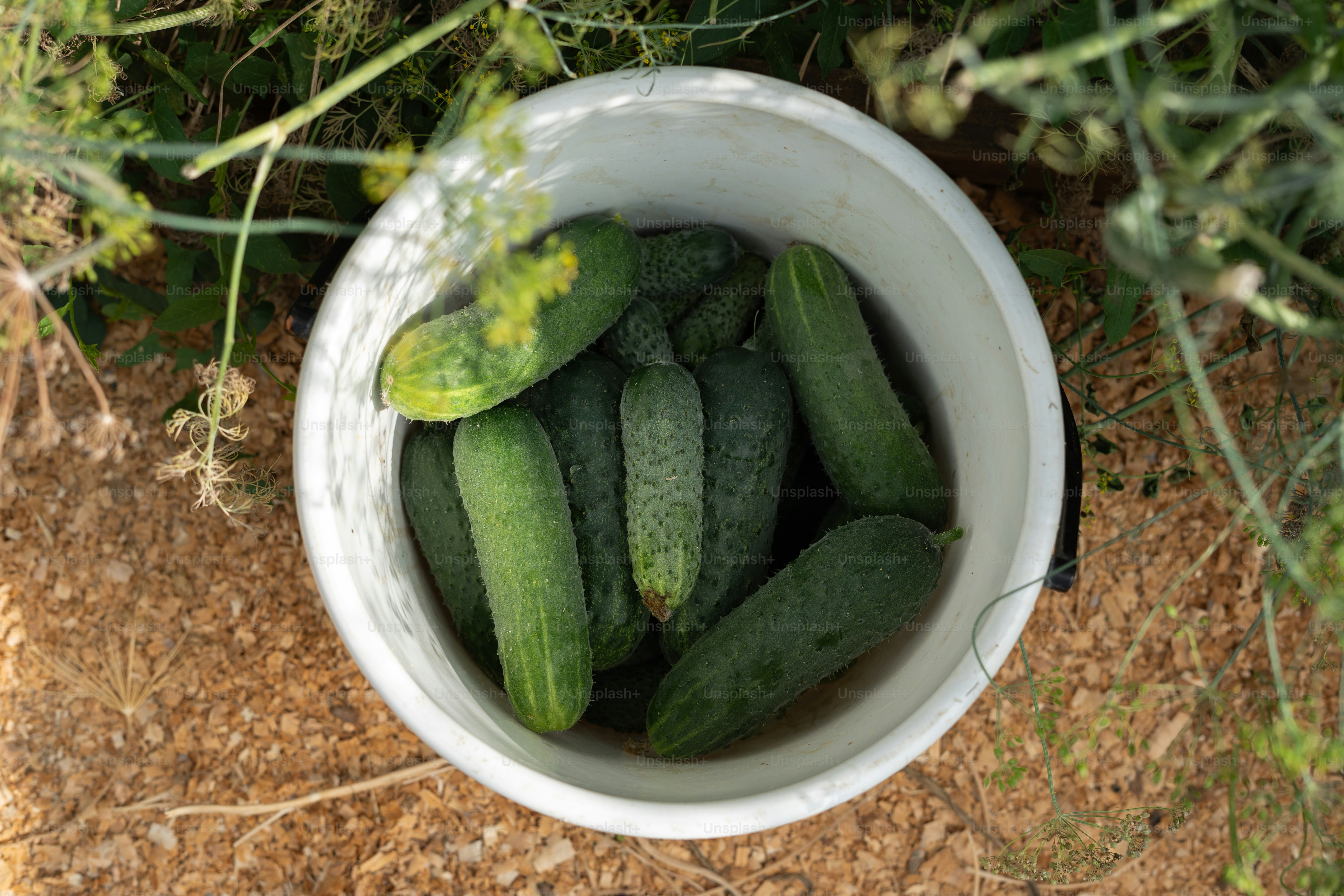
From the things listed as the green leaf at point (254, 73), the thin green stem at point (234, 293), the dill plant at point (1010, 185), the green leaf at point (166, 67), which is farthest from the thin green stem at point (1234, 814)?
the green leaf at point (166, 67)

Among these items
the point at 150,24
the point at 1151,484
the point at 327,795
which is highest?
the point at 150,24

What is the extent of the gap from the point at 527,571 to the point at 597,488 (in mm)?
198

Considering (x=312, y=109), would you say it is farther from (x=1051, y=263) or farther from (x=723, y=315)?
(x=1051, y=263)

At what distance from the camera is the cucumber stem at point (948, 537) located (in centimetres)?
134

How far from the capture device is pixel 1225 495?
168 cm

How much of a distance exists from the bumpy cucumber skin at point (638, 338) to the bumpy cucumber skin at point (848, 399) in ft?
0.64

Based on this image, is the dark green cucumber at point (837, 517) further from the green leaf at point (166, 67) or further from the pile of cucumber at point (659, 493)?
the green leaf at point (166, 67)

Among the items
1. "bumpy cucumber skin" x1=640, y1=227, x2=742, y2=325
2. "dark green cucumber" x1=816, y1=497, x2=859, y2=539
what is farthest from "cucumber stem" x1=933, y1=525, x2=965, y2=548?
"bumpy cucumber skin" x1=640, y1=227, x2=742, y2=325

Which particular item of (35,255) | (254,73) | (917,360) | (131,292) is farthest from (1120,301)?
(131,292)

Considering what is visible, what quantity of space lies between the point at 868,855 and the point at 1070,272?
1.29 meters

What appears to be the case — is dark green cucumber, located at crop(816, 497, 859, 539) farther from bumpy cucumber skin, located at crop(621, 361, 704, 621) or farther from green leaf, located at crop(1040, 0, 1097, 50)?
green leaf, located at crop(1040, 0, 1097, 50)

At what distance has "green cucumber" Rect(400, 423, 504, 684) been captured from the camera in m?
1.40

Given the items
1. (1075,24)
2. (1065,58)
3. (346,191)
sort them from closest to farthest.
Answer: (1065,58) < (1075,24) < (346,191)

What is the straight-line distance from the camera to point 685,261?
4.94ft
